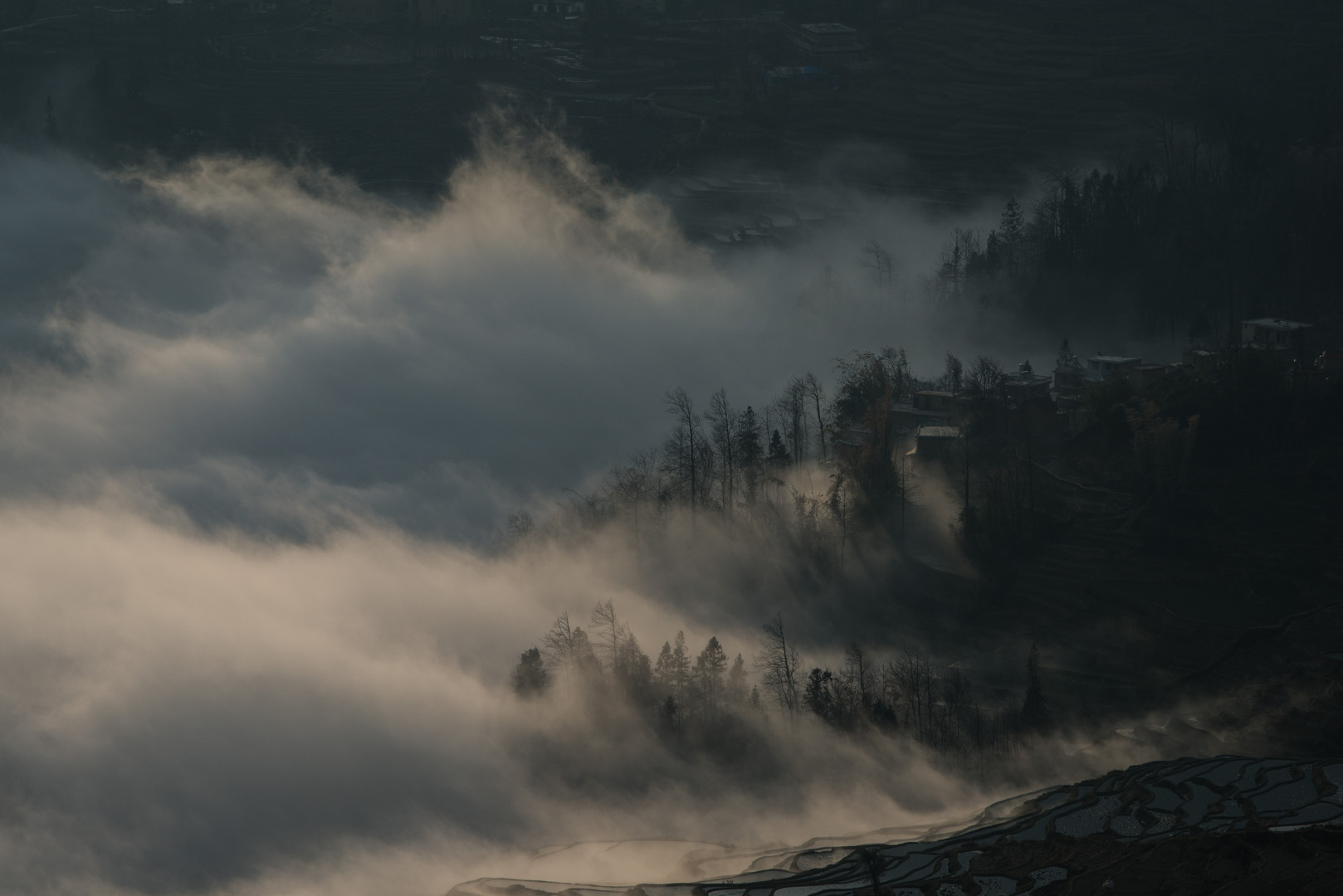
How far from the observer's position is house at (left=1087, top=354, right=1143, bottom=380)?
4366 cm

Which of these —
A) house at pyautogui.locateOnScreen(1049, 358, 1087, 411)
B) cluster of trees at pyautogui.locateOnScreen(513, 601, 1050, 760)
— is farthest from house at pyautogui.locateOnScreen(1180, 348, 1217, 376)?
cluster of trees at pyautogui.locateOnScreen(513, 601, 1050, 760)

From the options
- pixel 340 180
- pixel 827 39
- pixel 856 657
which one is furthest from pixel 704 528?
pixel 827 39

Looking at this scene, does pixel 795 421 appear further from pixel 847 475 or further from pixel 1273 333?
pixel 1273 333

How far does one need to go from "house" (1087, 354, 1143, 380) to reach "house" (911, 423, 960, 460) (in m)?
7.07

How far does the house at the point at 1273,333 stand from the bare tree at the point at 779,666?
65.2 feet

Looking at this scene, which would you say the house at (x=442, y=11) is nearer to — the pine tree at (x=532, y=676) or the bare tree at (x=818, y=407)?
the bare tree at (x=818, y=407)

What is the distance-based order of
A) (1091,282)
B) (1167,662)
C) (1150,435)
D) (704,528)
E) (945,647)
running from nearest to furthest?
(1167,662), (945,647), (1150,435), (704,528), (1091,282)

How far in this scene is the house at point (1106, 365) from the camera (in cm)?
4366

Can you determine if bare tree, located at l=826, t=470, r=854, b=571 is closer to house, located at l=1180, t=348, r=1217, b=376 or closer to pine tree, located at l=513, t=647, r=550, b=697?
pine tree, located at l=513, t=647, r=550, b=697

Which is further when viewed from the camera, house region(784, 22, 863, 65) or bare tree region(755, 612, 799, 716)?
house region(784, 22, 863, 65)

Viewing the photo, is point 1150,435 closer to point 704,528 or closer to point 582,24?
point 704,528

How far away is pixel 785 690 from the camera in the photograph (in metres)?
32.7

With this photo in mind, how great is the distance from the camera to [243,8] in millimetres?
83125

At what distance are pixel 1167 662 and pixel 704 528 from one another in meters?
14.9
